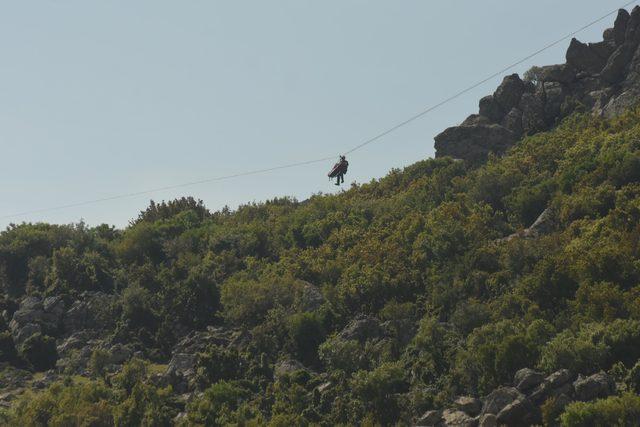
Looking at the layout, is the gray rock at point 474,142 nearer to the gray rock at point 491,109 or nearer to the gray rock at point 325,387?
the gray rock at point 491,109

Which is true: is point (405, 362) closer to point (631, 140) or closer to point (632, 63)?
point (631, 140)

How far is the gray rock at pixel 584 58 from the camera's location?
9362 centimetres

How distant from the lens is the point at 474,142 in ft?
308

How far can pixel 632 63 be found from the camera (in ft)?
289

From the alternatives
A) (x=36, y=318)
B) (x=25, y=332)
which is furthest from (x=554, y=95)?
(x=25, y=332)

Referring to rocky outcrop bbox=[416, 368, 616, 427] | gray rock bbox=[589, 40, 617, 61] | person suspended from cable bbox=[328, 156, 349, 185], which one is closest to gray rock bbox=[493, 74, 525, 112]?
gray rock bbox=[589, 40, 617, 61]

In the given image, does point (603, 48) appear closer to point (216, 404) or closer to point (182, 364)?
point (182, 364)

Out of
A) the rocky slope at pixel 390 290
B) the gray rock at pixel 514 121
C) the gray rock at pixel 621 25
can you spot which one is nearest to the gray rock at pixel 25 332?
the rocky slope at pixel 390 290

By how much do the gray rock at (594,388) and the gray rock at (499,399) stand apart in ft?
8.63

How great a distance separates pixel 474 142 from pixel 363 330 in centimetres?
4045

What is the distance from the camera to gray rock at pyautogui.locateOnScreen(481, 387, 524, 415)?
4369 centimetres

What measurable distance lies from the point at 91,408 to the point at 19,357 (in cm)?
1729

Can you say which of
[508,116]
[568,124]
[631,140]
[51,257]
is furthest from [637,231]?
[51,257]

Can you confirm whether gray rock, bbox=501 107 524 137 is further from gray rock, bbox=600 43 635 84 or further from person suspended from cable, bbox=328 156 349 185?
person suspended from cable, bbox=328 156 349 185
